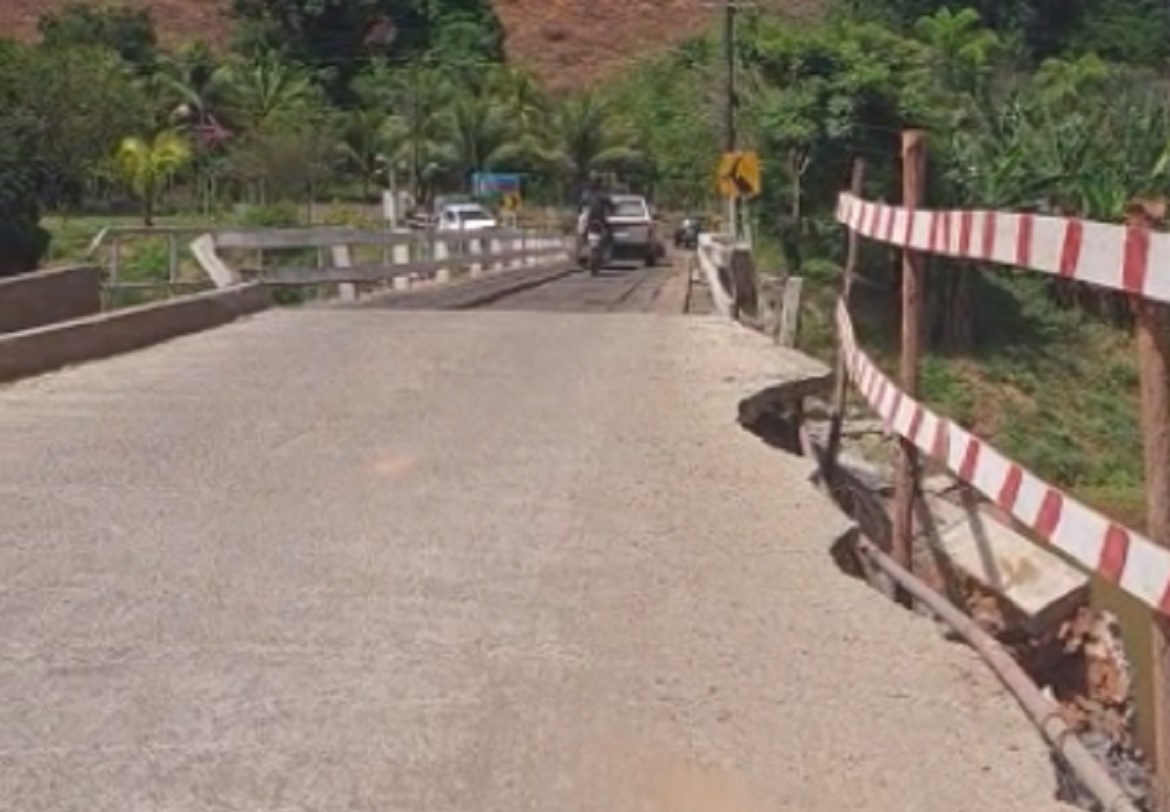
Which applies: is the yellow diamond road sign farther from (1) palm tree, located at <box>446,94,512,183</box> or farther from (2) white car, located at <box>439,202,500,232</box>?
(1) palm tree, located at <box>446,94,512,183</box>

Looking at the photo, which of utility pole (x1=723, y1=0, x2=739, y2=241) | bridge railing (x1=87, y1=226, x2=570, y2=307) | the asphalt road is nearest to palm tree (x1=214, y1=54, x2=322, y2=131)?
utility pole (x1=723, y1=0, x2=739, y2=241)

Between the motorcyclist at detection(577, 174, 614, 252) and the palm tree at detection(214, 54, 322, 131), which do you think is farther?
the palm tree at detection(214, 54, 322, 131)

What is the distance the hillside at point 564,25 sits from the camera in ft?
415

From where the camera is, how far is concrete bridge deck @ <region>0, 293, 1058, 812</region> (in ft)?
16.7

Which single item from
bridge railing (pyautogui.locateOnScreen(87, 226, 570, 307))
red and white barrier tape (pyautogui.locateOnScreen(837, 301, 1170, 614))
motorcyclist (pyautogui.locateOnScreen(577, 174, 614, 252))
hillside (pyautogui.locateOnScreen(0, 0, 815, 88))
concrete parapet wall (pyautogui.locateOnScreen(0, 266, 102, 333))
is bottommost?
motorcyclist (pyautogui.locateOnScreen(577, 174, 614, 252))

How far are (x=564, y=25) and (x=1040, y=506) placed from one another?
13619cm

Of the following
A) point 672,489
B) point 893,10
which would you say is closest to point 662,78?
point 893,10

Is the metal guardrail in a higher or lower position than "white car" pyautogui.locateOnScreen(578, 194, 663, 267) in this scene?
higher

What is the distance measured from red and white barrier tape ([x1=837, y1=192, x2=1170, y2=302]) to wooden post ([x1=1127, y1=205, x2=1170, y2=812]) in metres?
0.09

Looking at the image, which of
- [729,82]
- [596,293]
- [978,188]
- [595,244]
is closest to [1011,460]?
[596,293]

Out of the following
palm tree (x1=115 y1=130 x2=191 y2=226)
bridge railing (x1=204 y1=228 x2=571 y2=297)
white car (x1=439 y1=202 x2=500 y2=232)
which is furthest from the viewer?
palm tree (x1=115 y1=130 x2=191 y2=226)

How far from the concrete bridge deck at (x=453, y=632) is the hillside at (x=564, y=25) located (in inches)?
4545

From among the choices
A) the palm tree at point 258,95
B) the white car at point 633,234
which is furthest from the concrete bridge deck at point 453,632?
the palm tree at point 258,95

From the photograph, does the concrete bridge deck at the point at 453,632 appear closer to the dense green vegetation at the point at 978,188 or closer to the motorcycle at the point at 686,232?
the dense green vegetation at the point at 978,188
